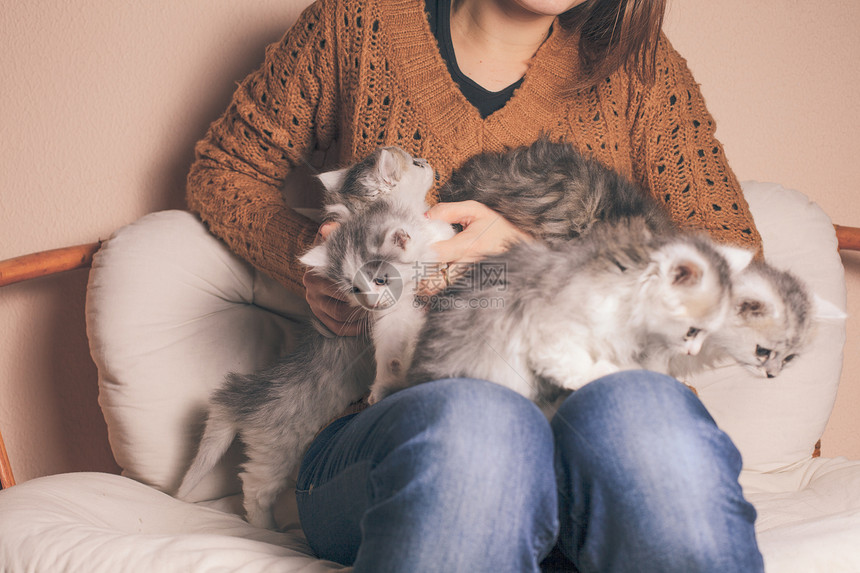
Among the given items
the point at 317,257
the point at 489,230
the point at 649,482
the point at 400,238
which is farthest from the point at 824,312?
the point at 317,257

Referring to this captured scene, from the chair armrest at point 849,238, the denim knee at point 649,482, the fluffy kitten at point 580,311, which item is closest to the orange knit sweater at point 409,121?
the fluffy kitten at point 580,311

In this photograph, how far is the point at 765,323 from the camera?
840 millimetres

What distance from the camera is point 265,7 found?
67.2 inches

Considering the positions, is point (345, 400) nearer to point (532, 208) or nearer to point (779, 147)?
point (532, 208)

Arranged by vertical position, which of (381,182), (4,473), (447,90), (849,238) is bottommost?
(4,473)

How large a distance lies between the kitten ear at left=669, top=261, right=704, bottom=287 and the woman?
0.48ft

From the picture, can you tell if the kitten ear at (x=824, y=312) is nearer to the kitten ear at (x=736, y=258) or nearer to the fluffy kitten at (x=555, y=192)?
the kitten ear at (x=736, y=258)

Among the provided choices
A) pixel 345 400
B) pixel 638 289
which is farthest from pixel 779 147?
pixel 345 400

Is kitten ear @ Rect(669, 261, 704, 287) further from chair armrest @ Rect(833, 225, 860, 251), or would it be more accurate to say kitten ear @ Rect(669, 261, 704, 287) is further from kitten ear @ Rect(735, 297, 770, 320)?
chair armrest @ Rect(833, 225, 860, 251)

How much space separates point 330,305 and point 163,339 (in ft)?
1.55

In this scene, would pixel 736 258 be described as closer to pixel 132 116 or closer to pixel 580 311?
pixel 580 311

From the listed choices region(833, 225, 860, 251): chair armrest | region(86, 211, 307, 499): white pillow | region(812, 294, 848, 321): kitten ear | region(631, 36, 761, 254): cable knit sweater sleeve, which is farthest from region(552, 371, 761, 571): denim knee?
region(833, 225, 860, 251): chair armrest

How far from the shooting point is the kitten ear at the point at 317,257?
105 cm

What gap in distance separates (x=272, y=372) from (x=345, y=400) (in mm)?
172
